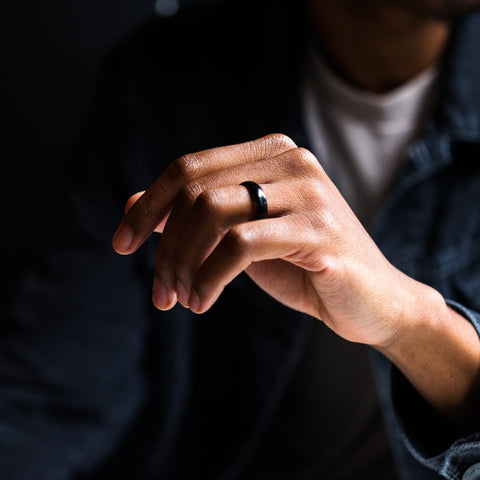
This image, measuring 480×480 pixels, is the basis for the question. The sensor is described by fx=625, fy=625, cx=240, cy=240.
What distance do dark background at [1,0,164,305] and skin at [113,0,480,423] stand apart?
0.51m

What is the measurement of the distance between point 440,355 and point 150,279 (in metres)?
0.42

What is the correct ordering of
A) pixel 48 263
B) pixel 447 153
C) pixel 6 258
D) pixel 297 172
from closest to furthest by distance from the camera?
pixel 297 172
pixel 447 153
pixel 48 263
pixel 6 258

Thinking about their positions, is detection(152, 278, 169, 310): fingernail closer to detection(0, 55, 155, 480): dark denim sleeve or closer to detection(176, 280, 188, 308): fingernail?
detection(176, 280, 188, 308): fingernail

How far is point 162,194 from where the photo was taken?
0.36 m

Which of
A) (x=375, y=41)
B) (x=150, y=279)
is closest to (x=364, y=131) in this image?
(x=375, y=41)

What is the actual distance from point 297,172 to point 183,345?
43cm

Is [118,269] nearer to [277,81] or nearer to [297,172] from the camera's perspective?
[277,81]

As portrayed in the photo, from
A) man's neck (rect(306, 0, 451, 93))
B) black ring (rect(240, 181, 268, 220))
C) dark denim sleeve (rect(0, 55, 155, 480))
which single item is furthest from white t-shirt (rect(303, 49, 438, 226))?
black ring (rect(240, 181, 268, 220))

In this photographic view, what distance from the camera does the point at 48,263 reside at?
29.0 inches

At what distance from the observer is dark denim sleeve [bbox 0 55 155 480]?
25.4 inches

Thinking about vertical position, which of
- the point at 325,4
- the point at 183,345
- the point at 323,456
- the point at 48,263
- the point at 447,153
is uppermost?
the point at 325,4

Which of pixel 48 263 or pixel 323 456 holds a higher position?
pixel 48 263

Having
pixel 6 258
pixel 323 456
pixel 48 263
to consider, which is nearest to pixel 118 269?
pixel 48 263

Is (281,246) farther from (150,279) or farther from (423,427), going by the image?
(150,279)
